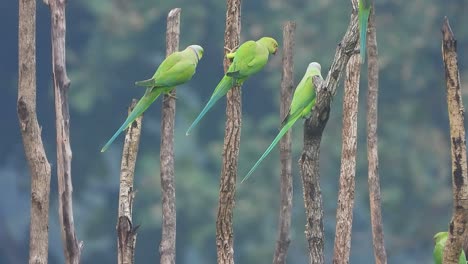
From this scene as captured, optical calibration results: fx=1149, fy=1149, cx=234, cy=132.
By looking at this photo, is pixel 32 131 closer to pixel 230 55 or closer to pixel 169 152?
pixel 169 152

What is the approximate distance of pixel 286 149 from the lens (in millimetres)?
5023

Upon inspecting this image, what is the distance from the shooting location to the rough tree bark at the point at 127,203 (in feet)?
13.6

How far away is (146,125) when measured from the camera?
9.48 m

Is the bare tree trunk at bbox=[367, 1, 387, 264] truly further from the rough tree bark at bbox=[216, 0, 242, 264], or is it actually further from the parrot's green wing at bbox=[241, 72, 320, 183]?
the parrot's green wing at bbox=[241, 72, 320, 183]

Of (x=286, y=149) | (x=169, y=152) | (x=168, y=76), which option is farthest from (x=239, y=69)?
(x=286, y=149)

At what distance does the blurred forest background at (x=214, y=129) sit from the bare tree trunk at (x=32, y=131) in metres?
5.21

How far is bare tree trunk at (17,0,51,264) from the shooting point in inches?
155

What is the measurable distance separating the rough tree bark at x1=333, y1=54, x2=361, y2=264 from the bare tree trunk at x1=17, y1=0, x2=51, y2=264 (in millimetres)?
1110

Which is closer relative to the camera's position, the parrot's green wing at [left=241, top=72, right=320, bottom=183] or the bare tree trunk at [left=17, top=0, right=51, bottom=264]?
the parrot's green wing at [left=241, top=72, right=320, bottom=183]

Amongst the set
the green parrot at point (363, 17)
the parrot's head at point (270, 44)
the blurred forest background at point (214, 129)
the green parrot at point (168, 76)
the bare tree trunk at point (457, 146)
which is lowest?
the bare tree trunk at point (457, 146)

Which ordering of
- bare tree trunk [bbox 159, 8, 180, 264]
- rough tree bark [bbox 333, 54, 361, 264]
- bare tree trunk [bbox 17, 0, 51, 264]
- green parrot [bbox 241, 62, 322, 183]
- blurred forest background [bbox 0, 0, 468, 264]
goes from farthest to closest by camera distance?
blurred forest background [bbox 0, 0, 468, 264] < bare tree trunk [bbox 159, 8, 180, 264] < rough tree bark [bbox 333, 54, 361, 264] < bare tree trunk [bbox 17, 0, 51, 264] < green parrot [bbox 241, 62, 322, 183]

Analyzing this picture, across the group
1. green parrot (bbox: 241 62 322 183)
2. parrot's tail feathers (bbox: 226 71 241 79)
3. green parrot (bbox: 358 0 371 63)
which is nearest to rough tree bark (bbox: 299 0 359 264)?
green parrot (bbox: 358 0 371 63)

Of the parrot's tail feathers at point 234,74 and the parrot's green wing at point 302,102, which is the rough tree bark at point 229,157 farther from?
the parrot's green wing at point 302,102

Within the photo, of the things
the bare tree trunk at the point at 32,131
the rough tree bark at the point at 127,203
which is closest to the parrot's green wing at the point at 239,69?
the rough tree bark at the point at 127,203
